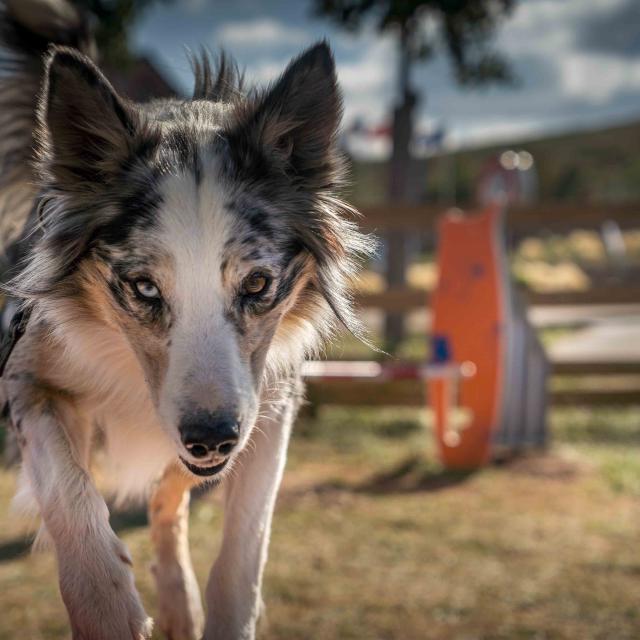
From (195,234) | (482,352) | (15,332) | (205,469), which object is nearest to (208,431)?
(205,469)

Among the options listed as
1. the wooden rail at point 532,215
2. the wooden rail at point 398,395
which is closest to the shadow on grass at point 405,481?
the wooden rail at point 398,395

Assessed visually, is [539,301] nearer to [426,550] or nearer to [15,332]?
[426,550]

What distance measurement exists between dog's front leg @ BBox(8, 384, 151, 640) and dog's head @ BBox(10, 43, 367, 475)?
0.89 feet

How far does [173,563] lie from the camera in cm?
335

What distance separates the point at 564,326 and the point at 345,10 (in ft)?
23.9

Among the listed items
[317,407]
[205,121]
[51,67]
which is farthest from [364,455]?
[51,67]

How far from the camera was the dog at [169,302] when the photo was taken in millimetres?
2297

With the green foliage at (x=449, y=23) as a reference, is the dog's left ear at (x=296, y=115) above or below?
below

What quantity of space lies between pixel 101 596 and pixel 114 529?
2.81m

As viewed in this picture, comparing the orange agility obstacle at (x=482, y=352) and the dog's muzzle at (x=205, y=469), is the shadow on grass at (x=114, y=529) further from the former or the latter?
the dog's muzzle at (x=205, y=469)

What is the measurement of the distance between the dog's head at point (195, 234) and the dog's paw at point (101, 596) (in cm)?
35

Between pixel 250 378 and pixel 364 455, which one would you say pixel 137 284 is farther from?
pixel 364 455

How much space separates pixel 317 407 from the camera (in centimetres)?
805

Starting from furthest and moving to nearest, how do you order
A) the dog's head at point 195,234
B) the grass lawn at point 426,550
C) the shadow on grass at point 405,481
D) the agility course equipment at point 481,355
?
the agility course equipment at point 481,355 → the shadow on grass at point 405,481 → the grass lawn at point 426,550 → the dog's head at point 195,234
